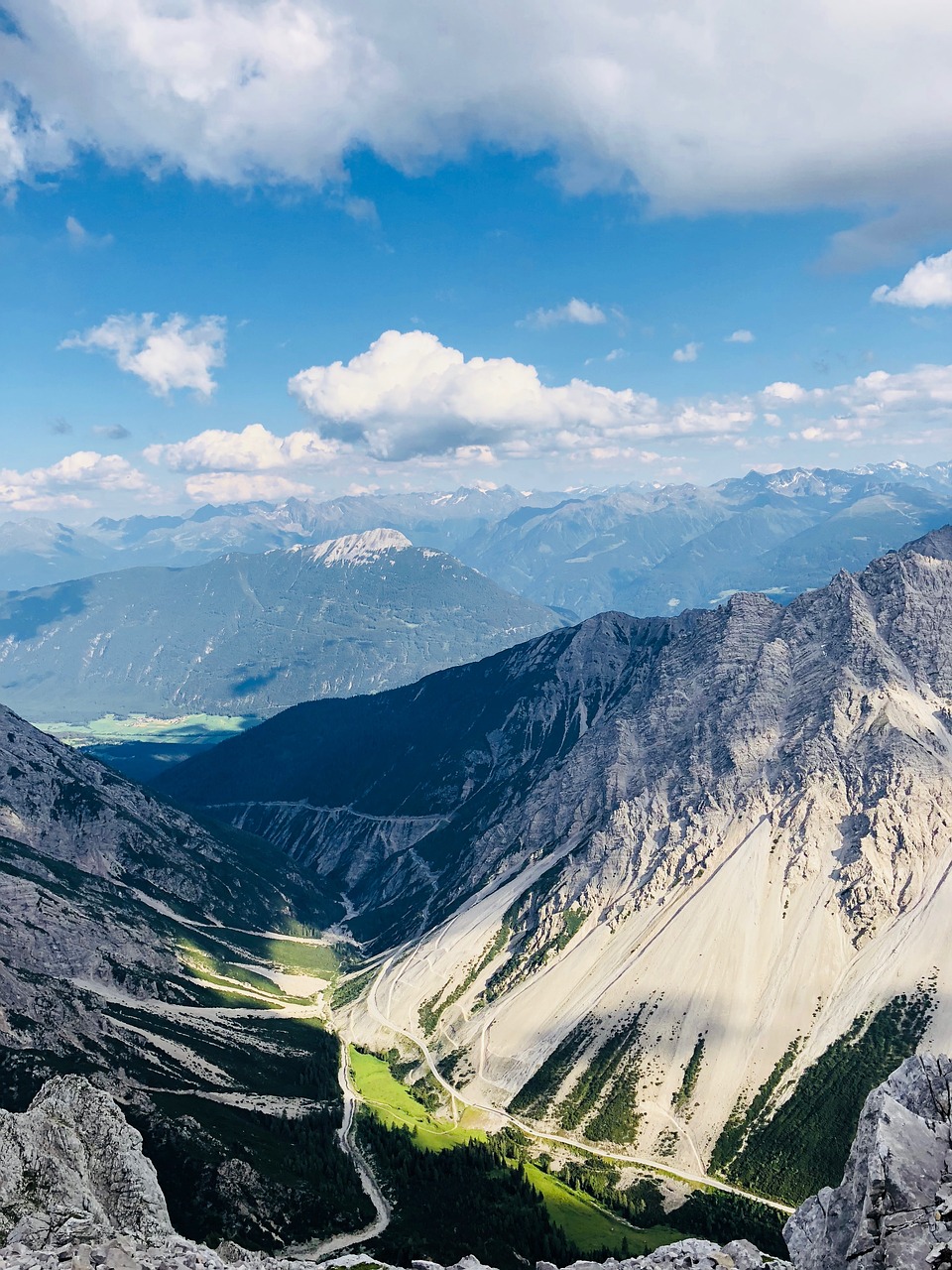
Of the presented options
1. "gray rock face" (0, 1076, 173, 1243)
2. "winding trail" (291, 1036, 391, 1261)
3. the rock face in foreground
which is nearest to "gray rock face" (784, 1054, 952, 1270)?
the rock face in foreground

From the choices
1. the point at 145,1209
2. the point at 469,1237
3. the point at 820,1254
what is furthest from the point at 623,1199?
the point at 820,1254

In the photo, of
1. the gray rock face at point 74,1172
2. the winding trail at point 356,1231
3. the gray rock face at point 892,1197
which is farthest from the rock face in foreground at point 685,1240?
the winding trail at point 356,1231

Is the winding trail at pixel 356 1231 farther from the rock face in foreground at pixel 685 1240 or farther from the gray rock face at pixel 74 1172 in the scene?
the rock face in foreground at pixel 685 1240

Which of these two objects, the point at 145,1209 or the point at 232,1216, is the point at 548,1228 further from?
the point at 145,1209

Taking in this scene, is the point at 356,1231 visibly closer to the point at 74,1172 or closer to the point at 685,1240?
the point at 74,1172

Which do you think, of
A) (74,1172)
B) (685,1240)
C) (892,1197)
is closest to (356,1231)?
(74,1172)

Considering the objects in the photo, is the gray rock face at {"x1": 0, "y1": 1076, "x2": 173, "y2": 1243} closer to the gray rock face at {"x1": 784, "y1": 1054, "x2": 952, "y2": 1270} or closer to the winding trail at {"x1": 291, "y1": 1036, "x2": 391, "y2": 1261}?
the winding trail at {"x1": 291, "y1": 1036, "x2": 391, "y2": 1261}
